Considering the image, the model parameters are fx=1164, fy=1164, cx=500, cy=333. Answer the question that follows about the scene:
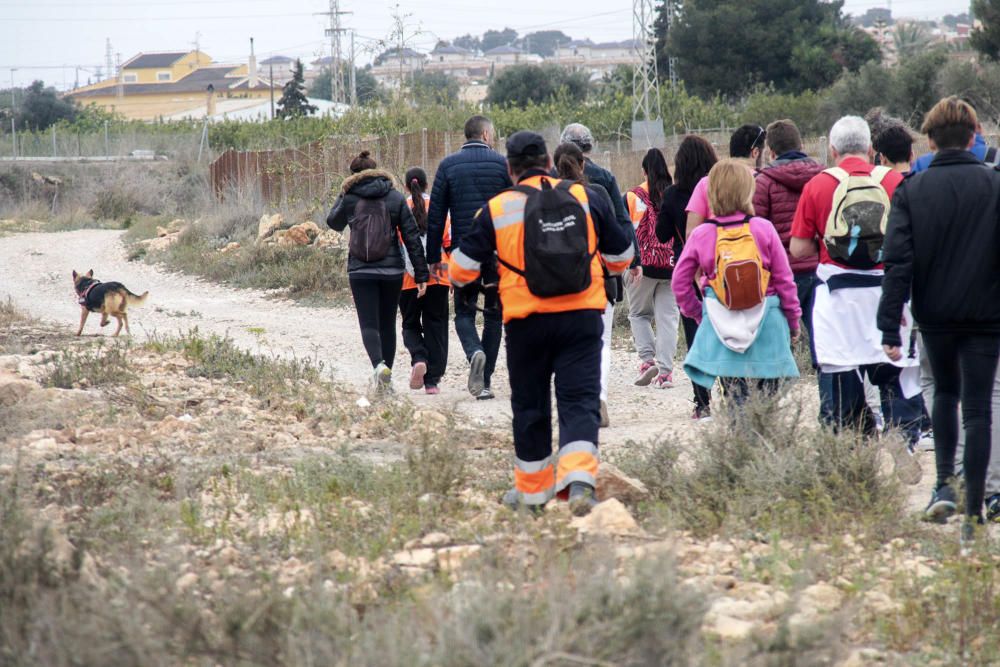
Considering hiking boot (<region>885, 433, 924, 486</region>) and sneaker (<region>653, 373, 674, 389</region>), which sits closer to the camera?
hiking boot (<region>885, 433, 924, 486</region>)

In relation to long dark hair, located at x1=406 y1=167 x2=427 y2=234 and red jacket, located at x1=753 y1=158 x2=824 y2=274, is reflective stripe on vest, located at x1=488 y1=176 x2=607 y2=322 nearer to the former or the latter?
red jacket, located at x1=753 y1=158 x2=824 y2=274

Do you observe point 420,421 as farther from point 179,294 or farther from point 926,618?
point 179,294

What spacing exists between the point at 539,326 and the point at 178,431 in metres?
2.83

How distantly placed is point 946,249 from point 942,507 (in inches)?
43.8

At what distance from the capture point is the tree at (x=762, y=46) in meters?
60.8

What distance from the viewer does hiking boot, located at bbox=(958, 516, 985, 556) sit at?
432 centimetres

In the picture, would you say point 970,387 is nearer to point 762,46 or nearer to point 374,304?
point 374,304

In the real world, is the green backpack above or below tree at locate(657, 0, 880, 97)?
below

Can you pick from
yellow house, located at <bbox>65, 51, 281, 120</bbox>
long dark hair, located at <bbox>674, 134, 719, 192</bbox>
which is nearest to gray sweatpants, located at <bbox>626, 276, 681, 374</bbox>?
long dark hair, located at <bbox>674, 134, 719, 192</bbox>


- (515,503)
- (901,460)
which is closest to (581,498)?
(515,503)

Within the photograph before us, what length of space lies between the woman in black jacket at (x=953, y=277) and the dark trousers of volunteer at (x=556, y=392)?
127cm

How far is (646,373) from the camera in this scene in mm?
9000

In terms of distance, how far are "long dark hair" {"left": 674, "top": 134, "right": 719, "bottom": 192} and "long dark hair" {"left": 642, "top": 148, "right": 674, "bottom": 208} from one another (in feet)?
1.85

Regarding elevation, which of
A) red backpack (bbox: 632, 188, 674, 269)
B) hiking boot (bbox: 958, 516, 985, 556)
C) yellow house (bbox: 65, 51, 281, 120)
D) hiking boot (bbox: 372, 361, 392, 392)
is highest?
yellow house (bbox: 65, 51, 281, 120)
